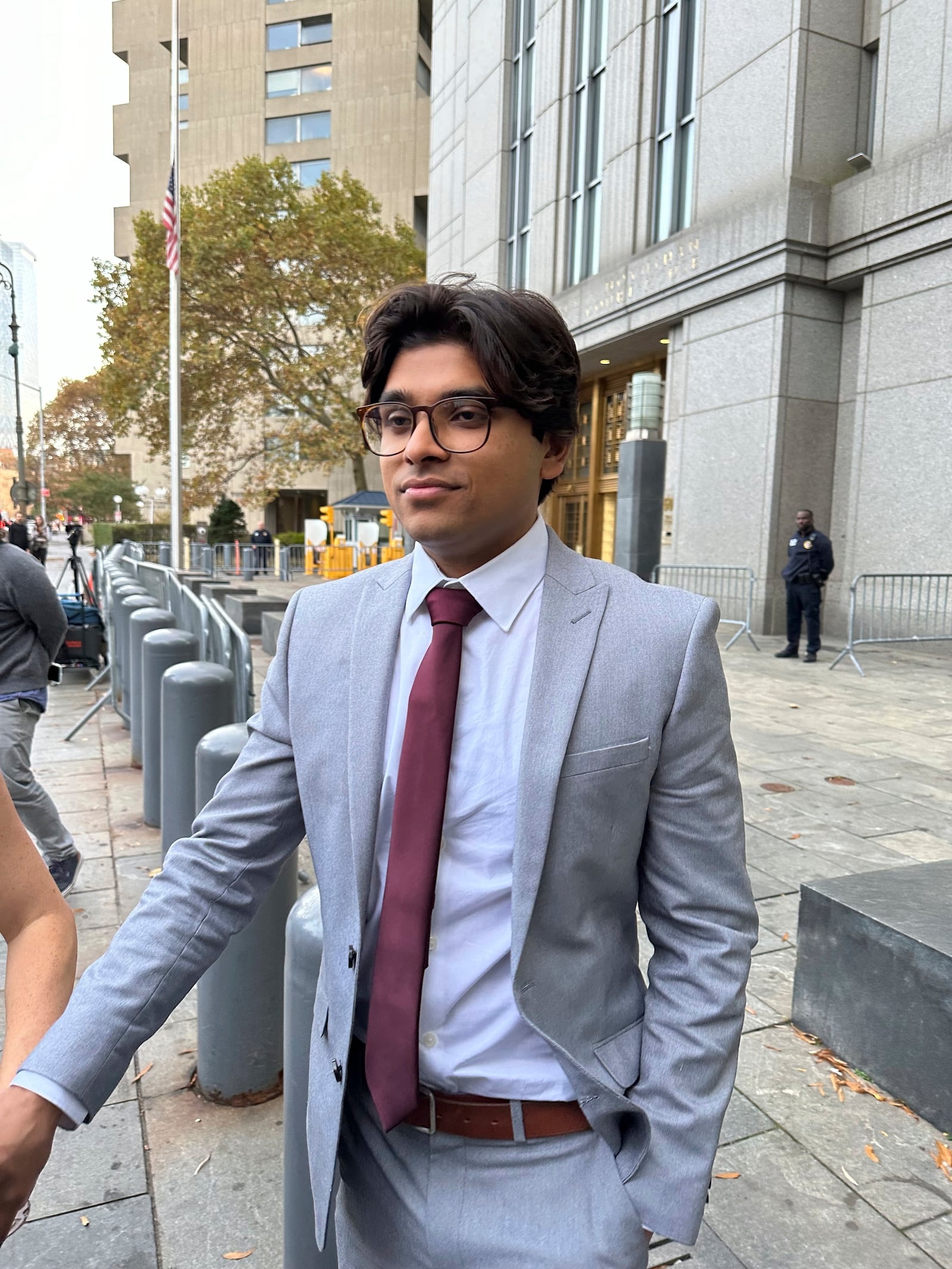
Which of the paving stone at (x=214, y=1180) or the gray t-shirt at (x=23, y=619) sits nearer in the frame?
the paving stone at (x=214, y=1180)

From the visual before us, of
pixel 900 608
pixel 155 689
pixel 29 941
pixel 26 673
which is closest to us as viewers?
pixel 29 941

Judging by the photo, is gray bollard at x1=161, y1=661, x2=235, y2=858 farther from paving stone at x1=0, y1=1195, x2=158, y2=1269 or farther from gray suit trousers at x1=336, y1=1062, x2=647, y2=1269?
gray suit trousers at x1=336, y1=1062, x2=647, y2=1269

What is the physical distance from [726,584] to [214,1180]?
1404cm

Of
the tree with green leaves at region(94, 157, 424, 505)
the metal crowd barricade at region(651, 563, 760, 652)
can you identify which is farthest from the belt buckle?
the tree with green leaves at region(94, 157, 424, 505)

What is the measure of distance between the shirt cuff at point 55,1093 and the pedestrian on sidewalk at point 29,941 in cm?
12

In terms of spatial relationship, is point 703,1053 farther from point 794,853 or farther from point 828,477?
Result: point 828,477

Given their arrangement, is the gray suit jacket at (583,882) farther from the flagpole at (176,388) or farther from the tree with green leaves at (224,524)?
the tree with green leaves at (224,524)

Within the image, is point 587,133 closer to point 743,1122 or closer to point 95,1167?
point 743,1122

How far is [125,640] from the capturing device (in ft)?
26.4

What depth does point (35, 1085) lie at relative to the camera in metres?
1.16

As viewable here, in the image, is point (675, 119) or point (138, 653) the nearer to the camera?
point (138, 653)

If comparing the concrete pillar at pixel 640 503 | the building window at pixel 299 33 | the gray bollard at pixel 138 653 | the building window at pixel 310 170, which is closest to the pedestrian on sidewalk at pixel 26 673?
the gray bollard at pixel 138 653

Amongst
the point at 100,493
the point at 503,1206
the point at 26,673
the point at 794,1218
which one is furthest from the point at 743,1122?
the point at 100,493

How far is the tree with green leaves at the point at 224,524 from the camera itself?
42.8m
